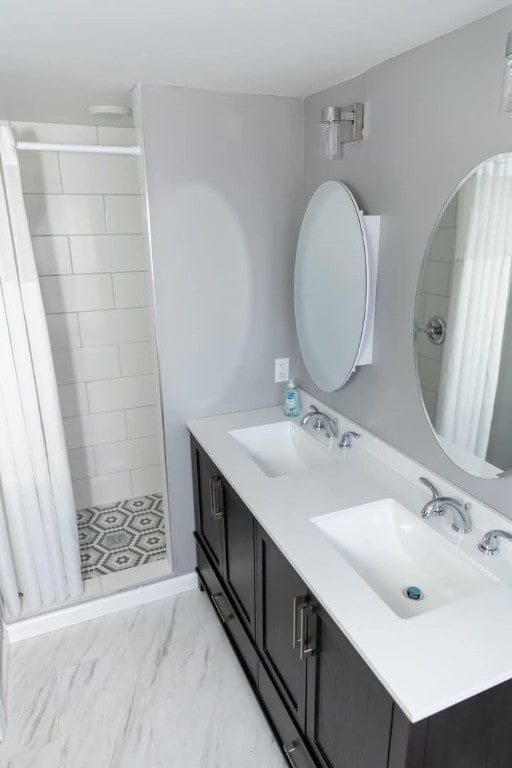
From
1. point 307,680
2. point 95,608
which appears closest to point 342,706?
point 307,680

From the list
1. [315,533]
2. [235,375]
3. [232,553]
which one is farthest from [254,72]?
[232,553]

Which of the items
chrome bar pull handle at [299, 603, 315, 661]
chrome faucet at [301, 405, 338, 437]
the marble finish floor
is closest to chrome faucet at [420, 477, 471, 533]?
chrome bar pull handle at [299, 603, 315, 661]

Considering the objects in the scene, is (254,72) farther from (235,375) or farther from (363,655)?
(363,655)

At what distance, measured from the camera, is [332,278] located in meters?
1.89

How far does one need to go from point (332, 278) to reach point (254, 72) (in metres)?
0.72

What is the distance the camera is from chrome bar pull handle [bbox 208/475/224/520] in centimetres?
191

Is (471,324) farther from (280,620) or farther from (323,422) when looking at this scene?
(280,620)

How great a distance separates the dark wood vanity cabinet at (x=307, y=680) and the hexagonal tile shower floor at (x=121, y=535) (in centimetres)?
60

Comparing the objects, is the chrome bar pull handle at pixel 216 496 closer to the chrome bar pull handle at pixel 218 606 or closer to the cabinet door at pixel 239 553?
the cabinet door at pixel 239 553

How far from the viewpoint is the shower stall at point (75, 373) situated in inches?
75.0

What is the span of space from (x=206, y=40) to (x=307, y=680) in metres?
1.74

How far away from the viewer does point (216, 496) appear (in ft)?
6.38

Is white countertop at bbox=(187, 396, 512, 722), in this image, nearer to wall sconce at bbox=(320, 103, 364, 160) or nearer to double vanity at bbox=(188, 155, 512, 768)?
double vanity at bbox=(188, 155, 512, 768)

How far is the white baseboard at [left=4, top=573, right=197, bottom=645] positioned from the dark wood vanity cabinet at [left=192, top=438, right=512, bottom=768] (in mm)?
315
